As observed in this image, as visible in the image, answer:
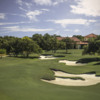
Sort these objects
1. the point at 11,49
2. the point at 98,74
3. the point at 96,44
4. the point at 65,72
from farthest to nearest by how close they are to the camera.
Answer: the point at 11,49, the point at 96,44, the point at 65,72, the point at 98,74

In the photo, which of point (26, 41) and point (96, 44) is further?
point (26, 41)

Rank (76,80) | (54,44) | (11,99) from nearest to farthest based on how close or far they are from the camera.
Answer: (11,99) < (76,80) < (54,44)

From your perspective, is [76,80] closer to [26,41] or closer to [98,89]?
[98,89]

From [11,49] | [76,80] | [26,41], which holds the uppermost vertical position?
[26,41]

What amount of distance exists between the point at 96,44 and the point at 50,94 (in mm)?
25865

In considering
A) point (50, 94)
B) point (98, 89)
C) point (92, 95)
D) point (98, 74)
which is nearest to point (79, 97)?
point (92, 95)

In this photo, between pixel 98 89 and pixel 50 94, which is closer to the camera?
pixel 50 94

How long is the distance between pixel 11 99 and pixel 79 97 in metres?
5.80

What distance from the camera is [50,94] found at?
11.4 metres

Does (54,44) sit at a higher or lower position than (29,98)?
higher

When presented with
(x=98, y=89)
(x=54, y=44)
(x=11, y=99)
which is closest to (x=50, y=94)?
(x=11, y=99)

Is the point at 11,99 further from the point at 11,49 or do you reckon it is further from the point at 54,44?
the point at 54,44

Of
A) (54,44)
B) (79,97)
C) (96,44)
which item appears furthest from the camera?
(54,44)

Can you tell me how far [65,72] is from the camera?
2192 cm
